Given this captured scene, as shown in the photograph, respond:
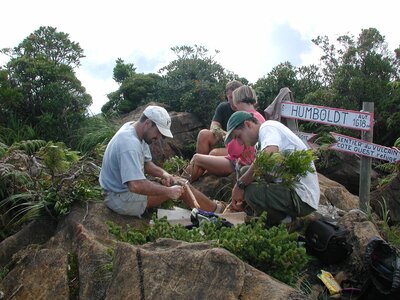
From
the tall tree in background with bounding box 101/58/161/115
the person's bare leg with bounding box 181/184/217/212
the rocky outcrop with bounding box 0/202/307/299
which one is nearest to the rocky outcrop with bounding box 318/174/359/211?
the person's bare leg with bounding box 181/184/217/212

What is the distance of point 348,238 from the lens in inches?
216

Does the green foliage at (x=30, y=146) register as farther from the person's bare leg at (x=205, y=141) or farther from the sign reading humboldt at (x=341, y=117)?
the sign reading humboldt at (x=341, y=117)

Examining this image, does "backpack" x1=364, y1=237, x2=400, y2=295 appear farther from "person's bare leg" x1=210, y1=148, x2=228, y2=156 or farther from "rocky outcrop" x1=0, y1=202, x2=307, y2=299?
"person's bare leg" x1=210, y1=148, x2=228, y2=156

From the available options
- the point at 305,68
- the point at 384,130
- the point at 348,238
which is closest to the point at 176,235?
the point at 348,238

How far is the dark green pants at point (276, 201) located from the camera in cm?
534

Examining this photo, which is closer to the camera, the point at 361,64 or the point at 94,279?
the point at 94,279

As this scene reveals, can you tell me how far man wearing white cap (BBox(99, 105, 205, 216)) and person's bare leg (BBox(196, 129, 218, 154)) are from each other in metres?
2.32

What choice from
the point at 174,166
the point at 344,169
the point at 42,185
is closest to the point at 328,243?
the point at 42,185

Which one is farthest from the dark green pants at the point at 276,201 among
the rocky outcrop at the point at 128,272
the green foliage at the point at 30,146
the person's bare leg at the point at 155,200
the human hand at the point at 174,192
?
the green foliage at the point at 30,146

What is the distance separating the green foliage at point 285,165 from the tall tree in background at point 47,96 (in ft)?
21.6

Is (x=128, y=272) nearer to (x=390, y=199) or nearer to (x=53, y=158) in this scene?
(x=53, y=158)

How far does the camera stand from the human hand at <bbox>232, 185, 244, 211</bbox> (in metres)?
5.98

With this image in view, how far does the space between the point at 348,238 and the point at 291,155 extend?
→ 3.64 ft

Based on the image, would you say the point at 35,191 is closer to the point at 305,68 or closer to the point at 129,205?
the point at 129,205
